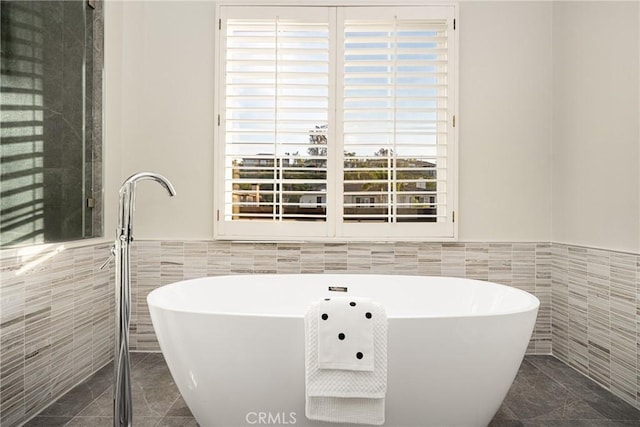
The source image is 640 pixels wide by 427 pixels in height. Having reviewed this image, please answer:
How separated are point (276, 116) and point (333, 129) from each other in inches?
15.5

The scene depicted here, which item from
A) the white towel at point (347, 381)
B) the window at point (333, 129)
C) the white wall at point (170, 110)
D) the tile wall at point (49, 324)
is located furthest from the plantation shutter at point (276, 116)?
the white towel at point (347, 381)

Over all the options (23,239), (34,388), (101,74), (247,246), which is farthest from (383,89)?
(34,388)

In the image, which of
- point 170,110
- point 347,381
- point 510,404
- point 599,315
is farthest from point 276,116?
point 599,315

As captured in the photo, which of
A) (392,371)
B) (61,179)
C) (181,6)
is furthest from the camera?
(181,6)

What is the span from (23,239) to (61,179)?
1.44 feet

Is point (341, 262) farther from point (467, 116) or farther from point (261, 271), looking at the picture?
point (467, 116)

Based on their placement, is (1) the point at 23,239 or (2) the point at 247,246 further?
(2) the point at 247,246

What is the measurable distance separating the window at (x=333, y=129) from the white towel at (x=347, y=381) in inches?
51.2

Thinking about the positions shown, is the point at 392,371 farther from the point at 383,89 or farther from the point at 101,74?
the point at 101,74

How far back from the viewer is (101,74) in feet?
8.79

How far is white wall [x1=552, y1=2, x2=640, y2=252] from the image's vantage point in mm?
2229

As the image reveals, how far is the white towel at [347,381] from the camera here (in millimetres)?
1569

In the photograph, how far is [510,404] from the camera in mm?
2145

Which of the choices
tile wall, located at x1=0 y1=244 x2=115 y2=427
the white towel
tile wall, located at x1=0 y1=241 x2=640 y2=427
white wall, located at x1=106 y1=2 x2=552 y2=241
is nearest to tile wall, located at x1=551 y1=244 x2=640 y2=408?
tile wall, located at x1=0 y1=241 x2=640 y2=427
